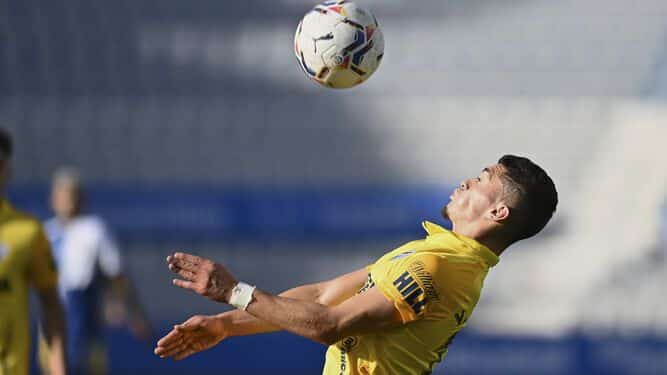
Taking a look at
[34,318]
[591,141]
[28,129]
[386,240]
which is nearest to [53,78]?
[28,129]

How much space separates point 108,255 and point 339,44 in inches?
217

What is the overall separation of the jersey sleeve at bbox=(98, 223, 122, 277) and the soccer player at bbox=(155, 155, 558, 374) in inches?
222

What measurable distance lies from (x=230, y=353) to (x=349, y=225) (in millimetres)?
2539

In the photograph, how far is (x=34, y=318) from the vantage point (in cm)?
1283

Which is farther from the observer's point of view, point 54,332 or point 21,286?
point 54,332

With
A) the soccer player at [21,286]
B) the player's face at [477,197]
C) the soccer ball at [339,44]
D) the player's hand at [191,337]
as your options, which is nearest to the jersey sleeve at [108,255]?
the soccer player at [21,286]

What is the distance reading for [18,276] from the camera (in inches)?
208

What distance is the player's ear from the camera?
15.0 ft

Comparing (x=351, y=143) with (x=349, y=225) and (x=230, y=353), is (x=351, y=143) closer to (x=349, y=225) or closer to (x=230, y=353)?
(x=349, y=225)

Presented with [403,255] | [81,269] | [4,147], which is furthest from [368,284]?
[81,269]

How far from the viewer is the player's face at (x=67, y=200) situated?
999cm

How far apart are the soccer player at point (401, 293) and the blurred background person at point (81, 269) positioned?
5.66 m

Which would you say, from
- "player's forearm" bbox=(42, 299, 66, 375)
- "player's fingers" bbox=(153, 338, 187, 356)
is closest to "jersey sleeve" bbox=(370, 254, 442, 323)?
"player's fingers" bbox=(153, 338, 187, 356)

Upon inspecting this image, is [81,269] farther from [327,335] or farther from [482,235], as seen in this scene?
[327,335]
